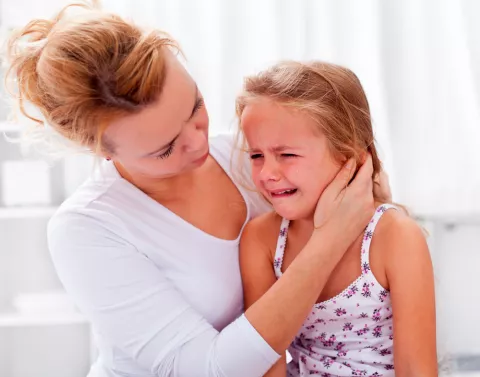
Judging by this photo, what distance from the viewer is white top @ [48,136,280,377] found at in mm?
1306

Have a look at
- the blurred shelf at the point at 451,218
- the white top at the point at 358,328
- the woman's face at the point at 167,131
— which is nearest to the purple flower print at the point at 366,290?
the white top at the point at 358,328

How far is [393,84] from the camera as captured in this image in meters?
2.42

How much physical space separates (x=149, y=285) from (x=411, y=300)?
526mm

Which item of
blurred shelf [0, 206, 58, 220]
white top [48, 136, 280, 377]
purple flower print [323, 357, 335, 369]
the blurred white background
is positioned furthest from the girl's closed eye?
blurred shelf [0, 206, 58, 220]

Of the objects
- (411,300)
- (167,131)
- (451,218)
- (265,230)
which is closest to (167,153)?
(167,131)

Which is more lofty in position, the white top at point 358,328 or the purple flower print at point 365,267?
the purple flower print at point 365,267

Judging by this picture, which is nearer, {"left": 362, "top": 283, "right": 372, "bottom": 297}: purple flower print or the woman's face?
the woman's face

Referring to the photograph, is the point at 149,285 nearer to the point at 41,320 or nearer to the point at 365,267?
the point at 365,267

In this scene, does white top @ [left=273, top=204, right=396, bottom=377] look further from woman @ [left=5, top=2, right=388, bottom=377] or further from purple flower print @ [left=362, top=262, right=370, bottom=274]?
woman @ [left=5, top=2, right=388, bottom=377]

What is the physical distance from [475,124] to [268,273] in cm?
130

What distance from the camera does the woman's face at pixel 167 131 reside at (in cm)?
120

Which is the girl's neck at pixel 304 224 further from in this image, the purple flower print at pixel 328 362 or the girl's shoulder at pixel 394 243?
the purple flower print at pixel 328 362

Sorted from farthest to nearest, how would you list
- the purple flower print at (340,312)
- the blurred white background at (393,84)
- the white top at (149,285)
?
the blurred white background at (393,84) < the purple flower print at (340,312) < the white top at (149,285)

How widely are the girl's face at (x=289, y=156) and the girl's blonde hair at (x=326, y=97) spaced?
0.06 feet
